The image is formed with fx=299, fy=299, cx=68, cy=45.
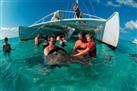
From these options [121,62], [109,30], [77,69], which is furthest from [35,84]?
[109,30]

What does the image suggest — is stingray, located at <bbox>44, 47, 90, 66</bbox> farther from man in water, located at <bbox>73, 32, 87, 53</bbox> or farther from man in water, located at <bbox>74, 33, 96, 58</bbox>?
man in water, located at <bbox>73, 32, 87, 53</bbox>

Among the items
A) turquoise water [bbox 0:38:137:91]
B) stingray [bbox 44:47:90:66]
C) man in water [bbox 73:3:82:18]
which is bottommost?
turquoise water [bbox 0:38:137:91]

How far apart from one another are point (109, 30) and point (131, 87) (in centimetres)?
525

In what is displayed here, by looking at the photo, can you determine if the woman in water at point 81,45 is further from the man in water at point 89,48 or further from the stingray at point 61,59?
the stingray at point 61,59

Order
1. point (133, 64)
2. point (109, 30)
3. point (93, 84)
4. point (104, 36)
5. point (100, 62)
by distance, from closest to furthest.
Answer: point (93, 84) → point (100, 62) → point (133, 64) → point (109, 30) → point (104, 36)

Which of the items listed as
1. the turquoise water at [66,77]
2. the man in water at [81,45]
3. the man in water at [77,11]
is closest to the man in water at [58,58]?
the turquoise water at [66,77]

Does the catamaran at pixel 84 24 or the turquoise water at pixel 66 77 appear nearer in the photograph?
the turquoise water at pixel 66 77

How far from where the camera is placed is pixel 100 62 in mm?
10594

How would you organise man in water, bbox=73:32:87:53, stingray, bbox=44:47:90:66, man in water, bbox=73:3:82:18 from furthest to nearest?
man in water, bbox=73:3:82:18
man in water, bbox=73:32:87:53
stingray, bbox=44:47:90:66

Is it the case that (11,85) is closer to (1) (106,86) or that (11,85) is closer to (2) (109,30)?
(1) (106,86)

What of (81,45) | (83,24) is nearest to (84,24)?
(83,24)

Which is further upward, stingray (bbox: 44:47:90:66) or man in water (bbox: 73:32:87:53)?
man in water (bbox: 73:32:87:53)

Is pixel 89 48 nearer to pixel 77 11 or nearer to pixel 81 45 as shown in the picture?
pixel 81 45

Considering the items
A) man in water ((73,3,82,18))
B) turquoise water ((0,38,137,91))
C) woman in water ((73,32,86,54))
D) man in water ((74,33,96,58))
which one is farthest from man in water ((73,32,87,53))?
man in water ((73,3,82,18))
